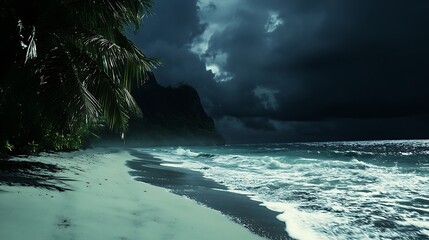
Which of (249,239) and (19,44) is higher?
→ (19,44)

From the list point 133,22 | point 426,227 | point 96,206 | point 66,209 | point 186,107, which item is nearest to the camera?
point 66,209

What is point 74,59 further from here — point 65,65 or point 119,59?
point 119,59

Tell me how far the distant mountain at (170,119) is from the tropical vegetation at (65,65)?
132958mm

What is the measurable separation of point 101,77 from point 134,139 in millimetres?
139480

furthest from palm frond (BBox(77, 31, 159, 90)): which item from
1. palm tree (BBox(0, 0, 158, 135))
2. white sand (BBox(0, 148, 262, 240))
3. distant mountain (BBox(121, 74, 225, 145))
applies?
distant mountain (BBox(121, 74, 225, 145))

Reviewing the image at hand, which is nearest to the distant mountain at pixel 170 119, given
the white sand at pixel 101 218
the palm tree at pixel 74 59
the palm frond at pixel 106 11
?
the palm frond at pixel 106 11

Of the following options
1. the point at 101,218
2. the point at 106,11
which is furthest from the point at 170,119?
the point at 101,218

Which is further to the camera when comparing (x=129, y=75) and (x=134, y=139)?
(x=134, y=139)

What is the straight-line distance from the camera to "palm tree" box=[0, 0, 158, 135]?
7.08m

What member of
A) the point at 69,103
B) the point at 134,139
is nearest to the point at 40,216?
the point at 69,103

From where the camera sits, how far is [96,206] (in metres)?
5.08

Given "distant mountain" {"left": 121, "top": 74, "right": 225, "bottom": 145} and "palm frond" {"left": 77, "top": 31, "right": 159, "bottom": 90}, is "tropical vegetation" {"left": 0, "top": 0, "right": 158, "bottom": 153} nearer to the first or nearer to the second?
"palm frond" {"left": 77, "top": 31, "right": 159, "bottom": 90}

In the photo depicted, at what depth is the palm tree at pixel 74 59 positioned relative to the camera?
7.08 meters

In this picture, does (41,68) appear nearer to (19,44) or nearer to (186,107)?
(19,44)
